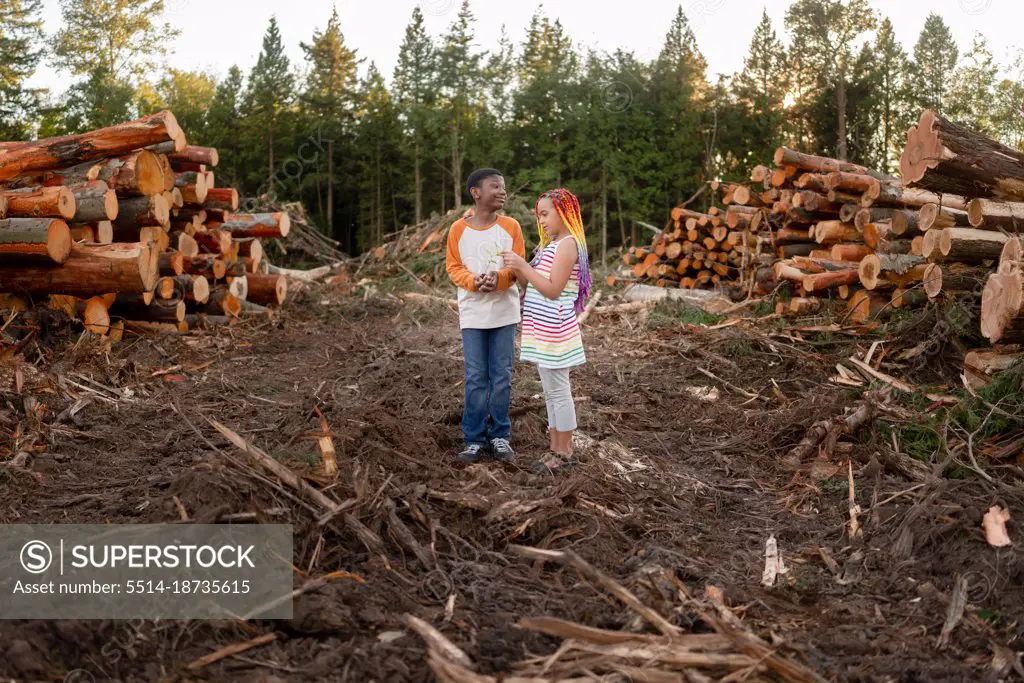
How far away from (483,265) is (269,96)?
2982 cm

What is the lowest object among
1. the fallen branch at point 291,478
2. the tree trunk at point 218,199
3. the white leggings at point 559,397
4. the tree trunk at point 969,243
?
the fallen branch at point 291,478

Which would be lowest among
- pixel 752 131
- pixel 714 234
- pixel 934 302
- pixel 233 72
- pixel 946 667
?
pixel 946 667

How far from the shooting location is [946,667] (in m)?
2.58

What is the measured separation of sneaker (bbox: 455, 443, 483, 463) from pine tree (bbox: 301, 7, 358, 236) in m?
27.4

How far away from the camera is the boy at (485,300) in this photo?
4418mm

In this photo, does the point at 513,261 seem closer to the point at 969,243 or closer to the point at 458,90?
the point at 969,243

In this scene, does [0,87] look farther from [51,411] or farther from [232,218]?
[51,411]

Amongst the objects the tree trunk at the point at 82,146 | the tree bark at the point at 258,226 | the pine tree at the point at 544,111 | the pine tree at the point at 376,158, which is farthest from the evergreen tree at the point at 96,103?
the tree trunk at the point at 82,146

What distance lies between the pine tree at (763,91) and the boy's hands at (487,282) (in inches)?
1064

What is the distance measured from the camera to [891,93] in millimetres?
30125

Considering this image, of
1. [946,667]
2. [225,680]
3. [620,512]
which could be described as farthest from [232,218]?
[946,667]

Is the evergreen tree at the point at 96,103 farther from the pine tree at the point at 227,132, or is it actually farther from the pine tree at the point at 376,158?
the pine tree at the point at 376,158

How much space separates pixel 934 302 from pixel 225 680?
6.52m

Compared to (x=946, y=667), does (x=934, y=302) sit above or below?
above
